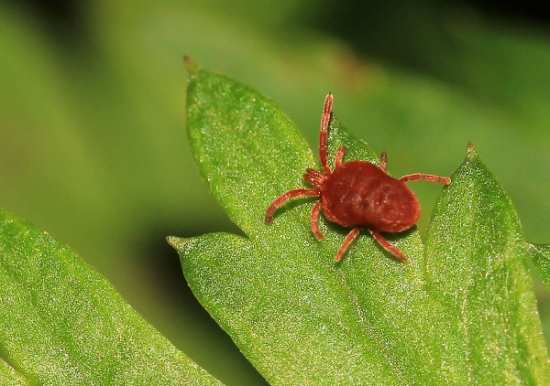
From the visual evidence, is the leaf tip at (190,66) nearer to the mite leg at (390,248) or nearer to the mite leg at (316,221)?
the mite leg at (316,221)

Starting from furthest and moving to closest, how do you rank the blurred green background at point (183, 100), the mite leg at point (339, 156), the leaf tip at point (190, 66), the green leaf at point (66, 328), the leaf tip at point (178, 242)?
the blurred green background at point (183, 100), the mite leg at point (339, 156), the leaf tip at point (190, 66), the leaf tip at point (178, 242), the green leaf at point (66, 328)

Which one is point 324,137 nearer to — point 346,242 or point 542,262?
point 346,242

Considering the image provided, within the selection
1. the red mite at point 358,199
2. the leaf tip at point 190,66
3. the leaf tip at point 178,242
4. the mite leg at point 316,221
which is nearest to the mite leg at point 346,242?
the red mite at point 358,199

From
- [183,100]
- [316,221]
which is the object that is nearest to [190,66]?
[316,221]

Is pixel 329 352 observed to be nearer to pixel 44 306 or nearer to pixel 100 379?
pixel 100 379

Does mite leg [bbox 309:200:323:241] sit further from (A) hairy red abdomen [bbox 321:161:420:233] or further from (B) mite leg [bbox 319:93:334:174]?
(B) mite leg [bbox 319:93:334:174]

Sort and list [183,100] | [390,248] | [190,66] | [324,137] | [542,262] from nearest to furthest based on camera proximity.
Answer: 1. [542,262]
2. [390,248]
3. [190,66]
4. [324,137]
5. [183,100]

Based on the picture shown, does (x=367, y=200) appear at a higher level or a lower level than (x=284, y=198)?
higher
